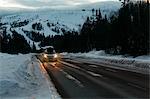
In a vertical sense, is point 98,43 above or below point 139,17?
below

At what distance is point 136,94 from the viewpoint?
14328mm

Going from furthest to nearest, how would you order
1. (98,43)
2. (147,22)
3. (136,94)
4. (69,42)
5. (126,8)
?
(69,42)
(98,43)
(126,8)
(147,22)
(136,94)

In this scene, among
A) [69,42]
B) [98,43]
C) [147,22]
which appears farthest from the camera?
[69,42]

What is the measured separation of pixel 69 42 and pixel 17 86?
161483 mm

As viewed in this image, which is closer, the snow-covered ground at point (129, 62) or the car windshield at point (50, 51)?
the snow-covered ground at point (129, 62)

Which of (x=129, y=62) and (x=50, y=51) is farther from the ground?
(x=129, y=62)

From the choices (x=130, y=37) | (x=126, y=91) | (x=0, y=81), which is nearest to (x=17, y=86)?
(x=0, y=81)

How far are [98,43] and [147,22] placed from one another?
49675 millimetres

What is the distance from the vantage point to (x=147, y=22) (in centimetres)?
6556

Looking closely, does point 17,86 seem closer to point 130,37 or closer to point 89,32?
point 130,37

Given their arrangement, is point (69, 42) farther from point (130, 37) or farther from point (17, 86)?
point (17, 86)

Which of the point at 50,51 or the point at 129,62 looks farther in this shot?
the point at 50,51

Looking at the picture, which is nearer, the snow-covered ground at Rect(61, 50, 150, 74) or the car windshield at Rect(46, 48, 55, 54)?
the snow-covered ground at Rect(61, 50, 150, 74)

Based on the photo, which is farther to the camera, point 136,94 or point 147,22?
point 147,22
